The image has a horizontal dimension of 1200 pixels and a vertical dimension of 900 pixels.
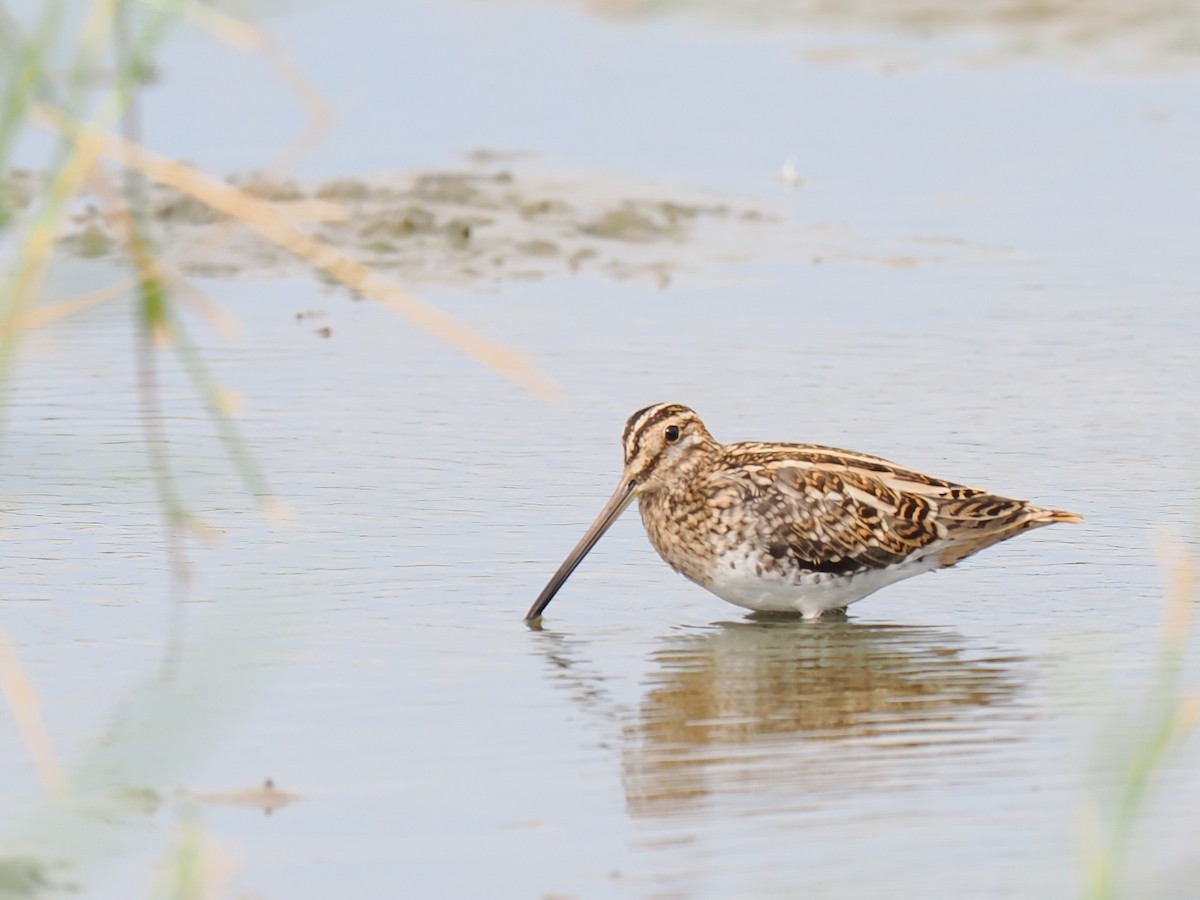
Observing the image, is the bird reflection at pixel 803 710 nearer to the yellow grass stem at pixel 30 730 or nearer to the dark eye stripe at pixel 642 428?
the dark eye stripe at pixel 642 428

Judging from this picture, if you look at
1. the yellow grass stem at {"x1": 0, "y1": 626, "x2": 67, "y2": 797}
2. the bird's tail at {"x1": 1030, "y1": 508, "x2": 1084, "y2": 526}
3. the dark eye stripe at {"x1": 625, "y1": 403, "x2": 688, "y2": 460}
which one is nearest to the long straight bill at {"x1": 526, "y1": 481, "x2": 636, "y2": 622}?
the dark eye stripe at {"x1": 625, "y1": 403, "x2": 688, "y2": 460}

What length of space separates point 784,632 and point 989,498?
2.91 feet

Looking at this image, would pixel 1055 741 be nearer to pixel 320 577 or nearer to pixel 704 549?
pixel 704 549

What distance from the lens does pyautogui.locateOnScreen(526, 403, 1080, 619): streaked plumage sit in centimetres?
838

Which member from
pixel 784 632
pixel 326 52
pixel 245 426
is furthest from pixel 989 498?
pixel 326 52

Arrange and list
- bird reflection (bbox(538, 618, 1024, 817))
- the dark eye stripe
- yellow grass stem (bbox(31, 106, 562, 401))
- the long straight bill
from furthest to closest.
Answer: the dark eye stripe → the long straight bill → bird reflection (bbox(538, 618, 1024, 817)) → yellow grass stem (bbox(31, 106, 562, 401))

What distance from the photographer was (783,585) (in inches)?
330

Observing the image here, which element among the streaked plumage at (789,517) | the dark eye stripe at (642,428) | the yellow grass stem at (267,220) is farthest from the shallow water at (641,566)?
the yellow grass stem at (267,220)

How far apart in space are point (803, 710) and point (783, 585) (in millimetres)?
1308

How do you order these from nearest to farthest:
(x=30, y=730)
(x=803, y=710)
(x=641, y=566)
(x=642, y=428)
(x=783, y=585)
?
(x=30, y=730) < (x=803, y=710) < (x=783, y=585) < (x=642, y=428) < (x=641, y=566)

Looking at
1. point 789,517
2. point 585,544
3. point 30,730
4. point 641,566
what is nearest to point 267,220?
point 30,730

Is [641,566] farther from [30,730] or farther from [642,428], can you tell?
[30,730]

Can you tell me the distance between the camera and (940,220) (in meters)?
14.8

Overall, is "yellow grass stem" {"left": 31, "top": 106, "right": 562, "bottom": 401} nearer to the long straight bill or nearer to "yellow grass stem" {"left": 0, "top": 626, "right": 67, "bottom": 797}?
"yellow grass stem" {"left": 0, "top": 626, "right": 67, "bottom": 797}
